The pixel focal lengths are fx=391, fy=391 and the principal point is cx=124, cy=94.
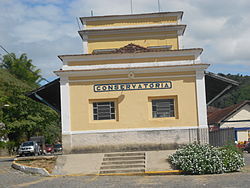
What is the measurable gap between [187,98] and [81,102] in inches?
174

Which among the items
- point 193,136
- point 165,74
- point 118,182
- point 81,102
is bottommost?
point 118,182

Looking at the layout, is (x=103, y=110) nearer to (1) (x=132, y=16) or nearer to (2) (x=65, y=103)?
(2) (x=65, y=103)

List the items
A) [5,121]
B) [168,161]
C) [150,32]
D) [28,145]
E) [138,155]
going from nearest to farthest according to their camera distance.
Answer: [168,161] < [138,155] < [150,32] < [28,145] < [5,121]

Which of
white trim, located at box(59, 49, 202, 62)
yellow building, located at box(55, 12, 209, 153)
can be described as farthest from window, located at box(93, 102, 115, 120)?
white trim, located at box(59, 49, 202, 62)

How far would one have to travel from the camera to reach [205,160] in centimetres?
1339

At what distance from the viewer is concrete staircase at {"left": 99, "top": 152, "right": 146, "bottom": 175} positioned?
13923 mm

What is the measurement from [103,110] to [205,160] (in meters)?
5.12

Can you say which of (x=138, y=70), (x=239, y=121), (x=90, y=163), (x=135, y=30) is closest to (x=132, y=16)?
(x=135, y=30)

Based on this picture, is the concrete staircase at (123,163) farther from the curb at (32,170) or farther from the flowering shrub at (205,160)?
the curb at (32,170)

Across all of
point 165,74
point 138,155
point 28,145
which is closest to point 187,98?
point 165,74

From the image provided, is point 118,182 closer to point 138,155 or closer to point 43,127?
point 138,155

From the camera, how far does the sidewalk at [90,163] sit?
A: 13.9 m

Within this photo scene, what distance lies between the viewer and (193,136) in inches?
636

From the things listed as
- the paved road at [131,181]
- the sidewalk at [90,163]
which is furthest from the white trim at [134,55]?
the paved road at [131,181]
